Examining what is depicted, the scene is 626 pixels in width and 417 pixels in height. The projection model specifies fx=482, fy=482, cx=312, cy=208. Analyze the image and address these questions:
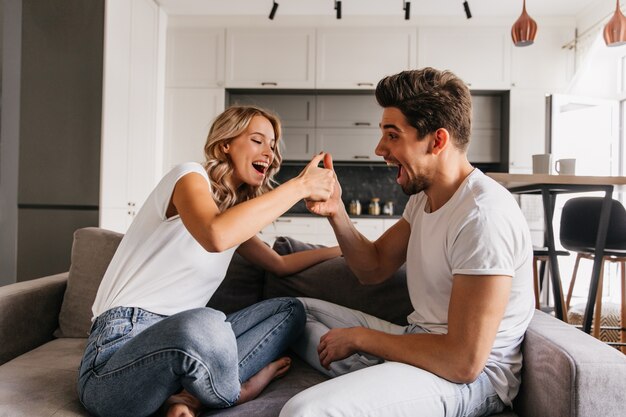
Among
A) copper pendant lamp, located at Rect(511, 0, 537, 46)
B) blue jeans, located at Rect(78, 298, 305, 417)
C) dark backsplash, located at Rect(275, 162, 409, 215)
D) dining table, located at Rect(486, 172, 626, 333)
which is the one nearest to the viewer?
blue jeans, located at Rect(78, 298, 305, 417)

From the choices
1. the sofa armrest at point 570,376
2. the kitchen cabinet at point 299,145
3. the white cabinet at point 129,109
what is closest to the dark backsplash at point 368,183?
the kitchen cabinet at point 299,145

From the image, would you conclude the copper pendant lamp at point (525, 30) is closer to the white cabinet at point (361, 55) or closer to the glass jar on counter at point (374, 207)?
the white cabinet at point (361, 55)

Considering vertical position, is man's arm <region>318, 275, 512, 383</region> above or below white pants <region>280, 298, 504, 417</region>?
above

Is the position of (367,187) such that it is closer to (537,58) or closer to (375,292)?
(537,58)

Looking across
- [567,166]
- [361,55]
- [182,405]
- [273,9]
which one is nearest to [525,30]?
[567,166]

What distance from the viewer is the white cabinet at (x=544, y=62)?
184 inches

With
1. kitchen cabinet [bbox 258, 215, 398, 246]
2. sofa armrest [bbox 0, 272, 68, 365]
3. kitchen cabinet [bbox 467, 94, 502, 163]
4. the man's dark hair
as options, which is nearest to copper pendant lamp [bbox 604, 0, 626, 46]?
kitchen cabinet [bbox 467, 94, 502, 163]

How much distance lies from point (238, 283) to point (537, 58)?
4.26 m

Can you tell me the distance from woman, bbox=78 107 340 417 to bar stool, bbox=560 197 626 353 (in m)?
1.98

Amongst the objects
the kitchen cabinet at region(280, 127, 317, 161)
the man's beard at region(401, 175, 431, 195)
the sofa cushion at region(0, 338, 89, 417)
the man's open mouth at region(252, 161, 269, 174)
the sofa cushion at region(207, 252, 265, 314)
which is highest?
the kitchen cabinet at region(280, 127, 317, 161)

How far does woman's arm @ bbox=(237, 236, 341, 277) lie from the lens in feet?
5.28

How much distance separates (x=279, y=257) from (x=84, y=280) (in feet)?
2.20

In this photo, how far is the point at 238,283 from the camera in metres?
1.68

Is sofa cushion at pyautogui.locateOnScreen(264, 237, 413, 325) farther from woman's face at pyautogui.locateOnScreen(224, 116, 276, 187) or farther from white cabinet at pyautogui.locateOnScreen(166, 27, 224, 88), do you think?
white cabinet at pyautogui.locateOnScreen(166, 27, 224, 88)
